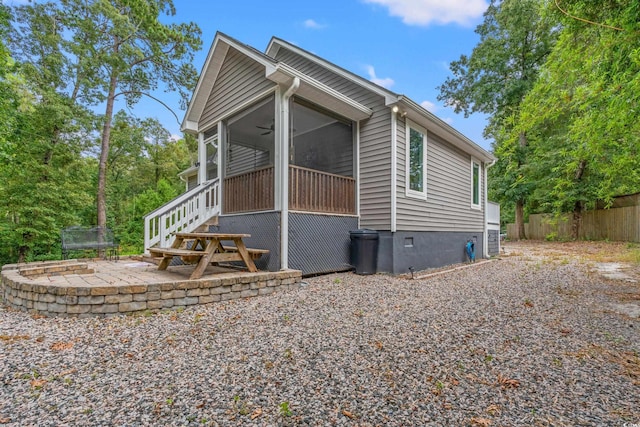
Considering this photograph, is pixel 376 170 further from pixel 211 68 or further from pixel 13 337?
pixel 13 337

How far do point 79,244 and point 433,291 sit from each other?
24.7ft

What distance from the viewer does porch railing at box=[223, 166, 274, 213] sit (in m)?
5.58

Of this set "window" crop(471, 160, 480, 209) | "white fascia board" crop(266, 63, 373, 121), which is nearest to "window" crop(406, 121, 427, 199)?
"white fascia board" crop(266, 63, 373, 121)

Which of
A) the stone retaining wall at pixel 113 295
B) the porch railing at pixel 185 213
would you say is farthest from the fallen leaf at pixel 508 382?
the porch railing at pixel 185 213

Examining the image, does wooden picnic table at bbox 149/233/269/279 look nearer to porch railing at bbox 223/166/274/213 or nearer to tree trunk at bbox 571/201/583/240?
porch railing at bbox 223/166/274/213

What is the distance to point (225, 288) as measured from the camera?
427 cm

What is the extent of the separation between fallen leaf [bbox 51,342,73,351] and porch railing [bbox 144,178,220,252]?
328 cm

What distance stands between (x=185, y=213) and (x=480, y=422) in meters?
6.32

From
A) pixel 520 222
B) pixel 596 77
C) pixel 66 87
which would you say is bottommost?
pixel 520 222

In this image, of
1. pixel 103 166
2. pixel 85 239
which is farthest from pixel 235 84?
pixel 103 166

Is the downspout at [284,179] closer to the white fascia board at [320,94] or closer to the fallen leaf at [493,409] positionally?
the white fascia board at [320,94]

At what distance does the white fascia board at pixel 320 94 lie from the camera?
196 inches

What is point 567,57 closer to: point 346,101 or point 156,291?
point 346,101

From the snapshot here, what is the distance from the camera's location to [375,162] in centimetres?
643
